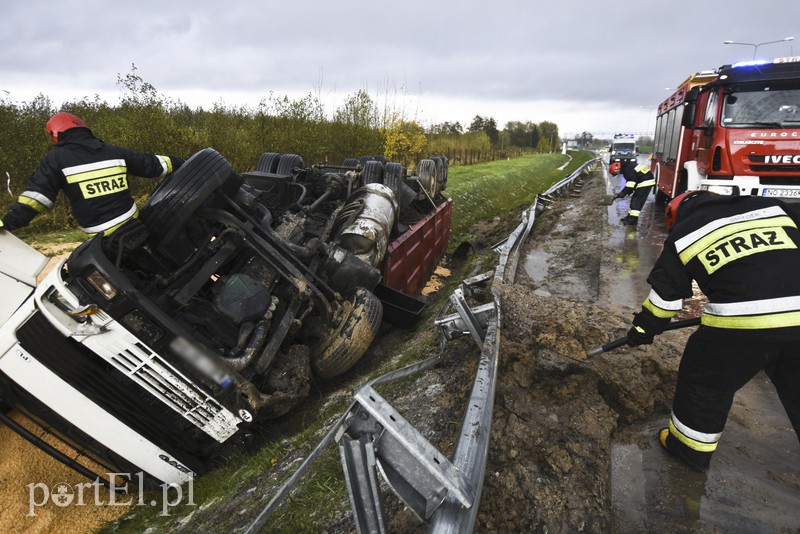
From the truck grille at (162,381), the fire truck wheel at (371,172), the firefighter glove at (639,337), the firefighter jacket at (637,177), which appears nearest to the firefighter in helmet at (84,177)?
the truck grille at (162,381)

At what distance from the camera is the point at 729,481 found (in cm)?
205

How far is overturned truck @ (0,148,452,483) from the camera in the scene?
206 cm

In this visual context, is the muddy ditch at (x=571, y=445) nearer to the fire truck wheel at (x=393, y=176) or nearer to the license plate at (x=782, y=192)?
the fire truck wheel at (x=393, y=176)

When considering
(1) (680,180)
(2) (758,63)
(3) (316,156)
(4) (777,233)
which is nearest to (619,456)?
(4) (777,233)

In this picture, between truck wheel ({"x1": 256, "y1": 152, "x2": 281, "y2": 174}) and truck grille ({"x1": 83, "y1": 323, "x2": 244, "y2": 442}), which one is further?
truck wheel ({"x1": 256, "y1": 152, "x2": 281, "y2": 174})

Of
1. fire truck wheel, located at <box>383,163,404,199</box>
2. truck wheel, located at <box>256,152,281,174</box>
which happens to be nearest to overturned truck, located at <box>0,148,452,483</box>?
fire truck wheel, located at <box>383,163,404,199</box>

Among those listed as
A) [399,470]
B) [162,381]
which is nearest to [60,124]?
[162,381]

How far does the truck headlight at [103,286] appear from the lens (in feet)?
6.81

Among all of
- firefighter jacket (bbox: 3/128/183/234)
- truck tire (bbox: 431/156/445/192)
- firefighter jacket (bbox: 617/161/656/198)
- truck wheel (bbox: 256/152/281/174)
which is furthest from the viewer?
firefighter jacket (bbox: 617/161/656/198)

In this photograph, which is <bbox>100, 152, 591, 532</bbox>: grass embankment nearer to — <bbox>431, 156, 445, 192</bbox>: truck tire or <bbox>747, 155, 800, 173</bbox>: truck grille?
<bbox>431, 156, 445, 192</bbox>: truck tire

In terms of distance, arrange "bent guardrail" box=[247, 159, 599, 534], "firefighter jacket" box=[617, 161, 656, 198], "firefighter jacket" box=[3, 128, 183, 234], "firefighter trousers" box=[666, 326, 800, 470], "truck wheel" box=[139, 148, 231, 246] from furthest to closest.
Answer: "firefighter jacket" box=[617, 161, 656, 198]
"firefighter jacket" box=[3, 128, 183, 234]
"truck wheel" box=[139, 148, 231, 246]
"firefighter trousers" box=[666, 326, 800, 470]
"bent guardrail" box=[247, 159, 599, 534]

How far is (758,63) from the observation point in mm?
6078

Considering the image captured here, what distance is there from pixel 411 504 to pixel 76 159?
10.5 feet

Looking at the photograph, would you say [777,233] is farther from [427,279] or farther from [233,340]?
[427,279]
